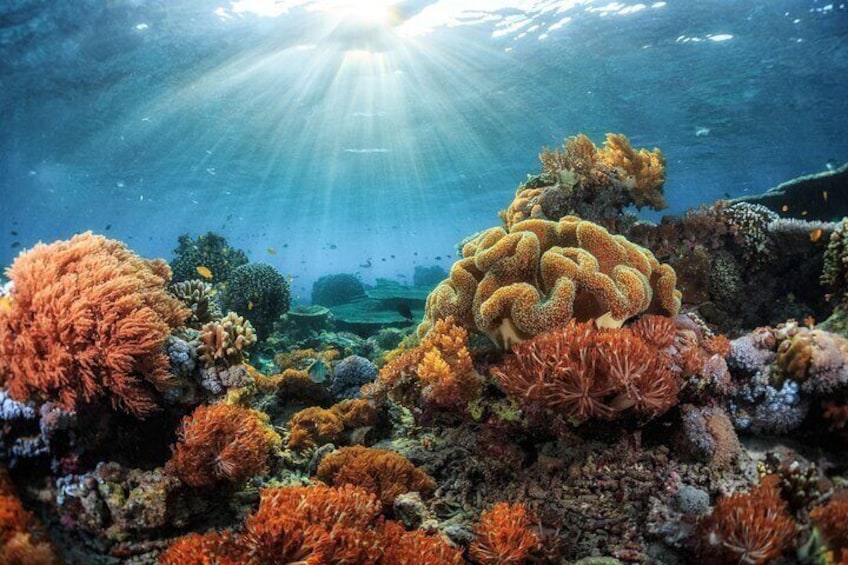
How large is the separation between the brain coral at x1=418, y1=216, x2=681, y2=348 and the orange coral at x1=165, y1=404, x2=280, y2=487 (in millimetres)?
2485

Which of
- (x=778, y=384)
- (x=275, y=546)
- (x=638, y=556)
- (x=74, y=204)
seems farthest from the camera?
(x=74, y=204)

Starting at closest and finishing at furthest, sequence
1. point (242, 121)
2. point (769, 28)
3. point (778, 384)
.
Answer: point (778, 384)
point (769, 28)
point (242, 121)

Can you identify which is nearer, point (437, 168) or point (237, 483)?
point (237, 483)

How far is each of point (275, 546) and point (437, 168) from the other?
37126mm

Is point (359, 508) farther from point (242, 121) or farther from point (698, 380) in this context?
point (242, 121)

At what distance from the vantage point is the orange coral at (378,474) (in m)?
3.73

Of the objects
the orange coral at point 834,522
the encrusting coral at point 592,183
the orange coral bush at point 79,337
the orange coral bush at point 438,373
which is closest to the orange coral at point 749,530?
the orange coral at point 834,522

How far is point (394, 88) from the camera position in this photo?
75.1 ft

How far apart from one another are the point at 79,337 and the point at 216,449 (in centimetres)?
134

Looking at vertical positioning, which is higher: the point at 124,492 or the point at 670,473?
the point at 124,492

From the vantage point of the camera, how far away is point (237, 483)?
3682 millimetres

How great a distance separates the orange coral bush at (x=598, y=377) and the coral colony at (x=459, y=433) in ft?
0.06

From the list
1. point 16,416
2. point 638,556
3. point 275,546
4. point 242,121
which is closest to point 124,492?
point 16,416

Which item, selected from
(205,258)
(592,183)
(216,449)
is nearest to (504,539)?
(216,449)
